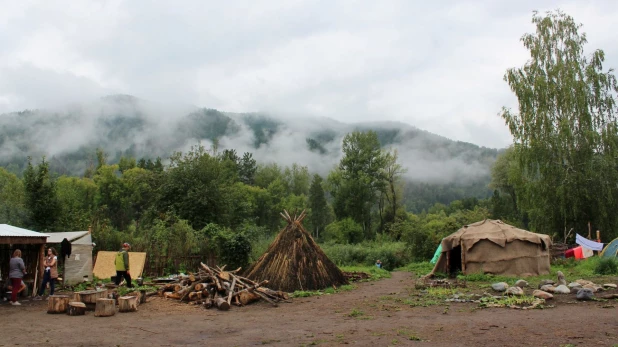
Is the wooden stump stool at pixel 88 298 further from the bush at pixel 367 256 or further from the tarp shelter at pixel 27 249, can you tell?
the bush at pixel 367 256

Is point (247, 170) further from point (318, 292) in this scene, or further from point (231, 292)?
point (231, 292)

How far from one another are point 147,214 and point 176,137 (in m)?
165

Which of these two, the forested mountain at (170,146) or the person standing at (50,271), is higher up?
the forested mountain at (170,146)

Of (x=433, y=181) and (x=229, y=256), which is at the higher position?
(x=433, y=181)

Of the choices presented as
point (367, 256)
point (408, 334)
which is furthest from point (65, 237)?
point (367, 256)

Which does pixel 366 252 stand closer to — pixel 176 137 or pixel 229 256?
pixel 229 256

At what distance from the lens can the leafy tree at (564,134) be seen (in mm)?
25797

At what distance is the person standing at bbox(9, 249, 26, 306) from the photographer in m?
12.4

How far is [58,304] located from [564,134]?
25.5 metres

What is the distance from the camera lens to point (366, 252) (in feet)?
100

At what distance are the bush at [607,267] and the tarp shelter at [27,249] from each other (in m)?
18.1

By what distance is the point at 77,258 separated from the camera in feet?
55.9

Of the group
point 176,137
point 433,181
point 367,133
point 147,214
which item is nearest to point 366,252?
point 147,214

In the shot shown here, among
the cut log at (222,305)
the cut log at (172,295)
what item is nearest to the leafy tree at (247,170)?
the cut log at (172,295)
